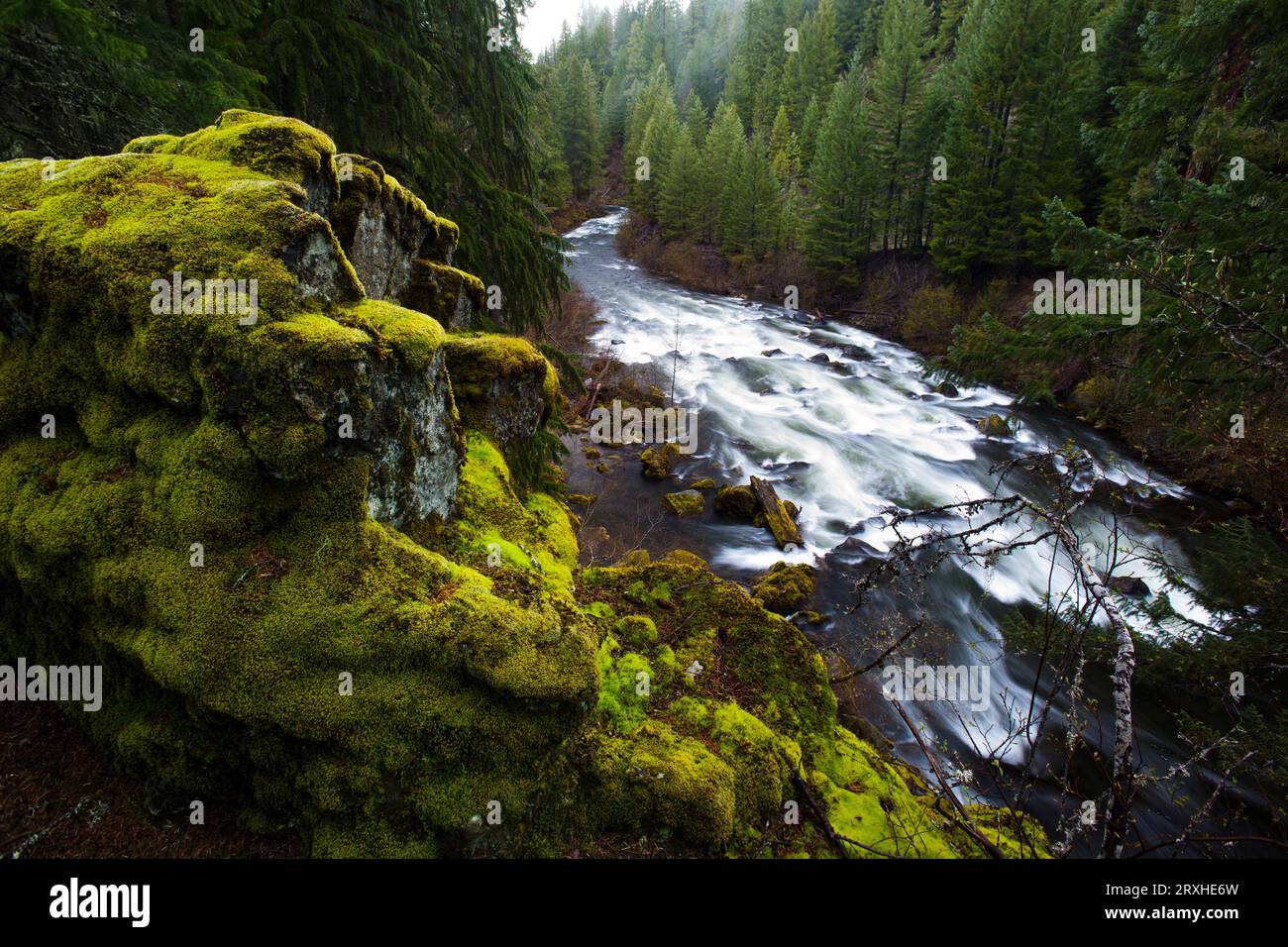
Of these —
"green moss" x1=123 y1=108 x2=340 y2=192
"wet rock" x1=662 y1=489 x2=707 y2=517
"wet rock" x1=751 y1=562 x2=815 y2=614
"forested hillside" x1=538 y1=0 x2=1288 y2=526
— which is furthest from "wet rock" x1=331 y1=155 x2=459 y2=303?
"wet rock" x1=662 y1=489 x2=707 y2=517

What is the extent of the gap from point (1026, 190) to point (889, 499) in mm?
19133

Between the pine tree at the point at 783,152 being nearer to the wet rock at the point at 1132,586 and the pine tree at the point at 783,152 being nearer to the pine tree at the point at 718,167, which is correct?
the pine tree at the point at 718,167

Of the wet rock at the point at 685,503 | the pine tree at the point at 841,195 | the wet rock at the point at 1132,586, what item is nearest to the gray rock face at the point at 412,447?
the wet rock at the point at 685,503

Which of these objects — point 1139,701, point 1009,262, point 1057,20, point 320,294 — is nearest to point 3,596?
point 320,294

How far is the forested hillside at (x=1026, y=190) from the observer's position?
22.3 ft

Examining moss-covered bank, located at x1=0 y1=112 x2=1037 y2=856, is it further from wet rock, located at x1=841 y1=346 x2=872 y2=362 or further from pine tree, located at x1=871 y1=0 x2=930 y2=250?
pine tree, located at x1=871 y1=0 x2=930 y2=250

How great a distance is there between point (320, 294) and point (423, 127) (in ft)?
16.3

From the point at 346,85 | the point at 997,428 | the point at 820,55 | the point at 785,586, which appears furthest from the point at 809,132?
the point at 346,85

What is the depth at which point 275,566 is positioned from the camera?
10.8 ft

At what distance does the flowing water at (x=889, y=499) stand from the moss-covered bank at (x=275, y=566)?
2397mm

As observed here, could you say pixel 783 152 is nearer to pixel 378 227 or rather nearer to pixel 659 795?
pixel 378 227

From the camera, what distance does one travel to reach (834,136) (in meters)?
33.8

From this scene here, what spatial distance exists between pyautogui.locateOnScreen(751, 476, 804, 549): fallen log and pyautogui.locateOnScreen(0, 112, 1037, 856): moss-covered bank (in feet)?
29.6
